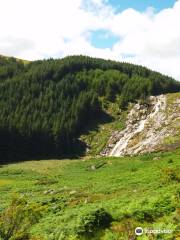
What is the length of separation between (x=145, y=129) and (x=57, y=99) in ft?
158

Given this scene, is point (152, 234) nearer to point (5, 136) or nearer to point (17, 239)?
point (17, 239)

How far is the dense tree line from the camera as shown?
382ft

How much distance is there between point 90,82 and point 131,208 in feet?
450

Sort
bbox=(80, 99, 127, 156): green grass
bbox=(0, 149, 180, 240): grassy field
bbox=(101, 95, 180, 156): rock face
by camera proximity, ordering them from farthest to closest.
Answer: bbox=(80, 99, 127, 156): green grass → bbox=(101, 95, 180, 156): rock face → bbox=(0, 149, 180, 240): grassy field

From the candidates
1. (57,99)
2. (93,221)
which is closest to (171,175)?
(93,221)

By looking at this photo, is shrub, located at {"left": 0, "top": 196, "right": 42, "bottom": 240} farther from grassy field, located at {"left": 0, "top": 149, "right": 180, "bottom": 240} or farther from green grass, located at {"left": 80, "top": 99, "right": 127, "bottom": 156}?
green grass, located at {"left": 80, "top": 99, "right": 127, "bottom": 156}

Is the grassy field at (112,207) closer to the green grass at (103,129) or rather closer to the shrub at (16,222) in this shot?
the shrub at (16,222)

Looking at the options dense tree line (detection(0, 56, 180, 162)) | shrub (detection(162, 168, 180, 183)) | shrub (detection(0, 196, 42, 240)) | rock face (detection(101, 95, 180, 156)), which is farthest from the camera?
dense tree line (detection(0, 56, 180, 162))

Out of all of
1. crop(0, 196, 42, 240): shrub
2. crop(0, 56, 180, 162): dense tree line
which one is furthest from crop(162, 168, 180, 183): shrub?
crop(0, 56, 180, 162): dense tree line

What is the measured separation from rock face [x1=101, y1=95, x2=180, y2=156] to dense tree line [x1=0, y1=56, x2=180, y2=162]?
14623 millimetres

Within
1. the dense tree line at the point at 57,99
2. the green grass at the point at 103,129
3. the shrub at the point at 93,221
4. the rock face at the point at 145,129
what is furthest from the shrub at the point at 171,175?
the dense tree line at the point at 57,99

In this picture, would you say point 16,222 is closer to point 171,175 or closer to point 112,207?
point 112,207

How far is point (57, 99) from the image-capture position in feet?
479

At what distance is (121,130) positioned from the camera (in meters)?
118
